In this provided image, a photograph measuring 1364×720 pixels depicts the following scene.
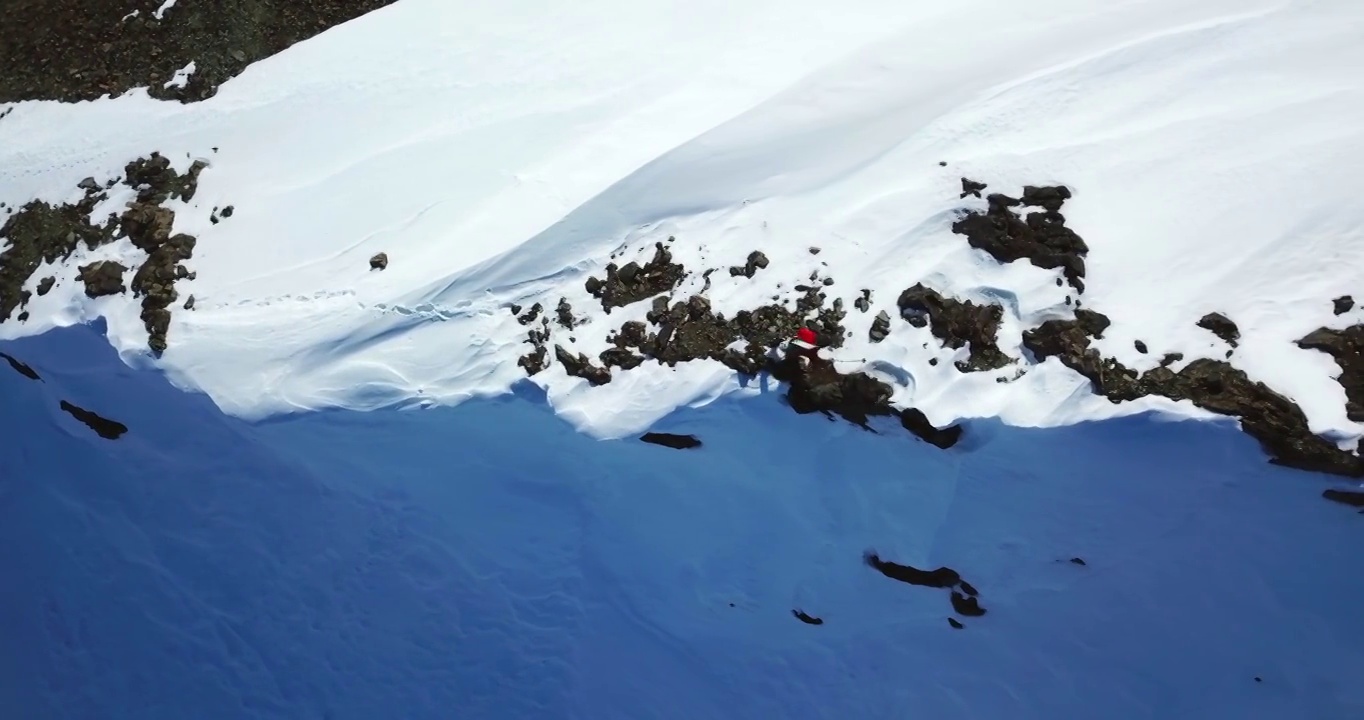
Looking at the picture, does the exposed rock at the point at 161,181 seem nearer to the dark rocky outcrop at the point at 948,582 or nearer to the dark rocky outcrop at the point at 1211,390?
the dark rocky outcrop at the point at 948,582

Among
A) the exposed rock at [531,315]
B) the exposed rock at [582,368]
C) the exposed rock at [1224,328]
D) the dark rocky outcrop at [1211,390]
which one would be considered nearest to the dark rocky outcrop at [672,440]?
the exposed rock at [582,368]

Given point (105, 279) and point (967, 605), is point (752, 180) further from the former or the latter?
point (105, 279)

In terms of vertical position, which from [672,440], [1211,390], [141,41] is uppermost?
[141,41]

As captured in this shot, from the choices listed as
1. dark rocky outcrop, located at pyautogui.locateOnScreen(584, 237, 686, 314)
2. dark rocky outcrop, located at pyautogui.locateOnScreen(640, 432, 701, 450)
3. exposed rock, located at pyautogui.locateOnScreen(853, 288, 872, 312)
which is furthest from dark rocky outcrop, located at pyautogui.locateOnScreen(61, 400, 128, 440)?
exposed rock, located at pyautogui.locateOnScreen(853, 288, 872, 312)

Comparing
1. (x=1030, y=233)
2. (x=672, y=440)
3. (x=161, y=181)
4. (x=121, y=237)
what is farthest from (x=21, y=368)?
(x=1030, y=233)

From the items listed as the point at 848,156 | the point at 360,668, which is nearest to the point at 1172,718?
the point at 848,156

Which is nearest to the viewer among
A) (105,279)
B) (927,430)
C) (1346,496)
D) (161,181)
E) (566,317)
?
(1346,496)

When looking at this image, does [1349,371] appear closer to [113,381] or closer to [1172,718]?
[1172,718]

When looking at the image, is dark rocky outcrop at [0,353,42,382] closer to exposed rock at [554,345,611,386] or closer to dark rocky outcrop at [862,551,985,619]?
exposed rock at [554,345,611,386]
